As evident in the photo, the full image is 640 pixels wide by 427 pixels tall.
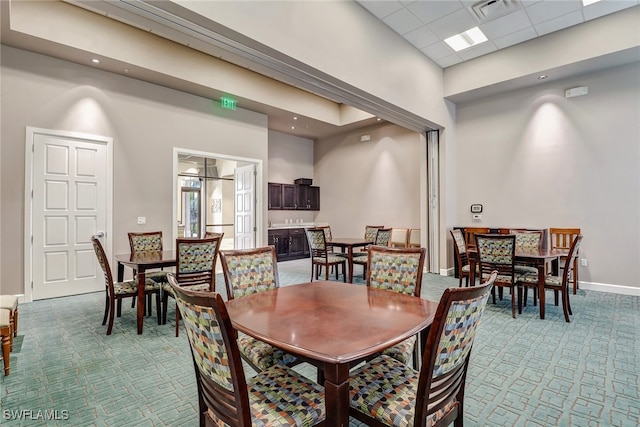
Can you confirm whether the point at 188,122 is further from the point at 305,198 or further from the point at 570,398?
the point at 570,398

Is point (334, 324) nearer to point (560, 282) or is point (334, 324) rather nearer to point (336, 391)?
point (336, 391)

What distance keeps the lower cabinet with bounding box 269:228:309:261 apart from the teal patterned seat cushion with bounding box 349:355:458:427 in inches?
258

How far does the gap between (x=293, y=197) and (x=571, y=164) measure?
6.24 m

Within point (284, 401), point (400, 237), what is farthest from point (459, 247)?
point (284, 401)

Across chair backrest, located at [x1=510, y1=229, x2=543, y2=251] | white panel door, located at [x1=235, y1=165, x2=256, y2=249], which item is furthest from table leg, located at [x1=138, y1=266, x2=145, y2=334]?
chair backrest, located at [x1=510, y1=229, x2=543, y2=251]

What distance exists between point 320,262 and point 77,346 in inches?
134

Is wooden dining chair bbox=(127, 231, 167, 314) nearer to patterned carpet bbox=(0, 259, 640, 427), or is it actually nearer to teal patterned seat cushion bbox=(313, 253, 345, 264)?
patterned carpet bbox=(0, 259, 640, 427)

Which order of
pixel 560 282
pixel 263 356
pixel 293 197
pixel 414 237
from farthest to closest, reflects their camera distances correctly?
pixel 293 197 → pixel 414 237 → pixel 560 282 → pixel 263 356

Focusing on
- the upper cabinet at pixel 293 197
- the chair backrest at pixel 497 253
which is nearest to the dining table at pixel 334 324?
the chair backrest at pixel 497 253

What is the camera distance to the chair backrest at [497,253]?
3.65 m

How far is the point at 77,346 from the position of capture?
2.94 metres

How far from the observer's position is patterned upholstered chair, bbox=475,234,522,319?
3660mm

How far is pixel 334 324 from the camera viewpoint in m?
1.47

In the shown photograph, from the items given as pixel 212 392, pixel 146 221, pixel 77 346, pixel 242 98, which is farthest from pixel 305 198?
pixel 212 392
